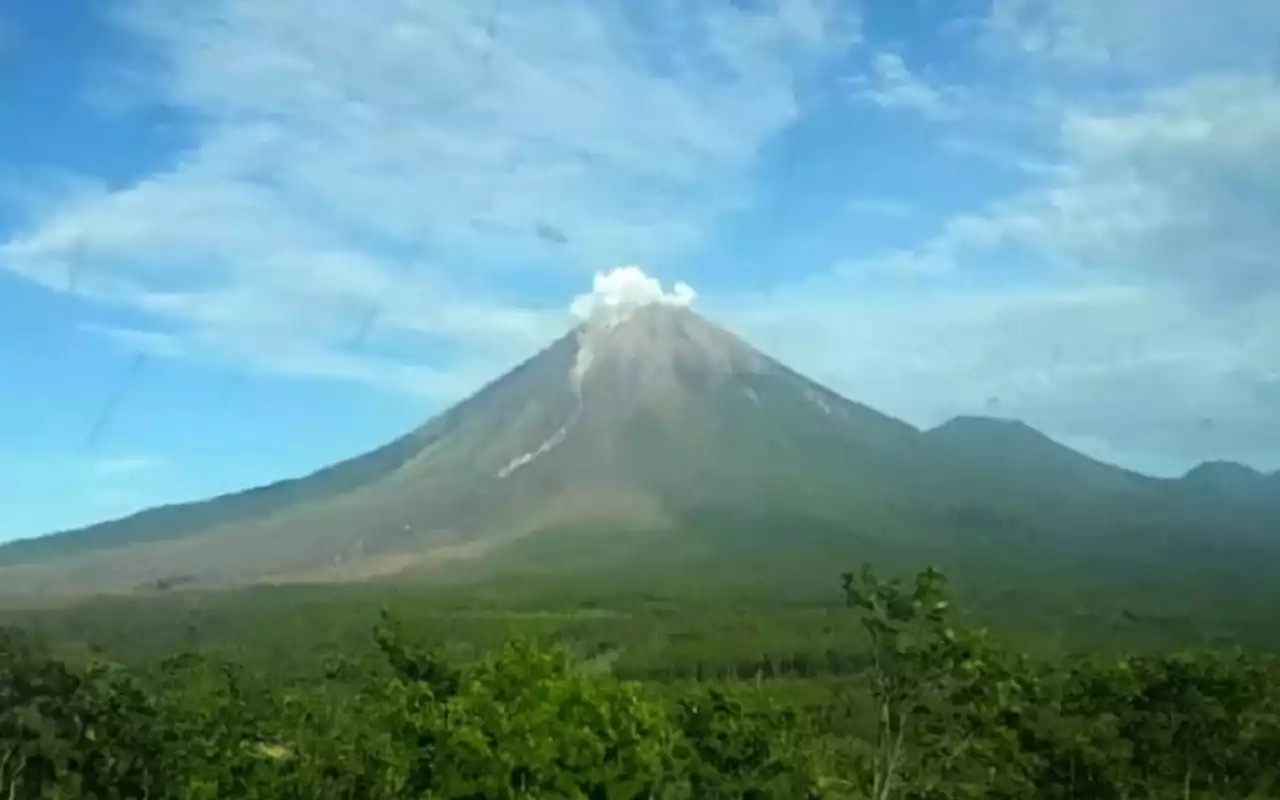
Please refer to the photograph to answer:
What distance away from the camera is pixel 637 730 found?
16188mm

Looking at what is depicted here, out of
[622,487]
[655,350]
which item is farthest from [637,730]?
[655,350]

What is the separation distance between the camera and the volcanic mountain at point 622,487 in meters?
130

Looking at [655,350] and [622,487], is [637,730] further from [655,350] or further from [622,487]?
[655,350]

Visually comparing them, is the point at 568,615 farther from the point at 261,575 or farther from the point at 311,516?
the point at 311,516

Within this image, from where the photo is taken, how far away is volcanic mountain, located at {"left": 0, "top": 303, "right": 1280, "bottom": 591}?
425 ft

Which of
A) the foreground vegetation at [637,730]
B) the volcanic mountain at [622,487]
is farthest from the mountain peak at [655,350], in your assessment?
the foreground vegetation at [637,730]

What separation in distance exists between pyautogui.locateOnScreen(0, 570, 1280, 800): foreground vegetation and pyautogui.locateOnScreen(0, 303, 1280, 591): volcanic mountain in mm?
95075

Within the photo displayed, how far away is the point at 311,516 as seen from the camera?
147000mm

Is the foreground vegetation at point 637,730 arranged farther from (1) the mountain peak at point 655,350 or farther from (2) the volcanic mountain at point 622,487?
(1) the mountain peak at point 655,350

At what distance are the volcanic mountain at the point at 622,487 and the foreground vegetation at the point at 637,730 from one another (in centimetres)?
9508

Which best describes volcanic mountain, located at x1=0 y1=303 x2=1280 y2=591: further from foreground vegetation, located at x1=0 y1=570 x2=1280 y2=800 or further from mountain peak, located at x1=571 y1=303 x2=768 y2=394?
foreground vegetation, located at x1=0 y1=570 x2=1280 y2=800

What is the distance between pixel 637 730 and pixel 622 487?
125408 mm

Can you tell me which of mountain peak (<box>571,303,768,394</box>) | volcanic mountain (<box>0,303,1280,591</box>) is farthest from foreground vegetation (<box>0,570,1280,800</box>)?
mountain peak (<box>571,303,768,394</box>)

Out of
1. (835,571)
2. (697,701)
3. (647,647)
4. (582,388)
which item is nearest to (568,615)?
→ (647,647)
